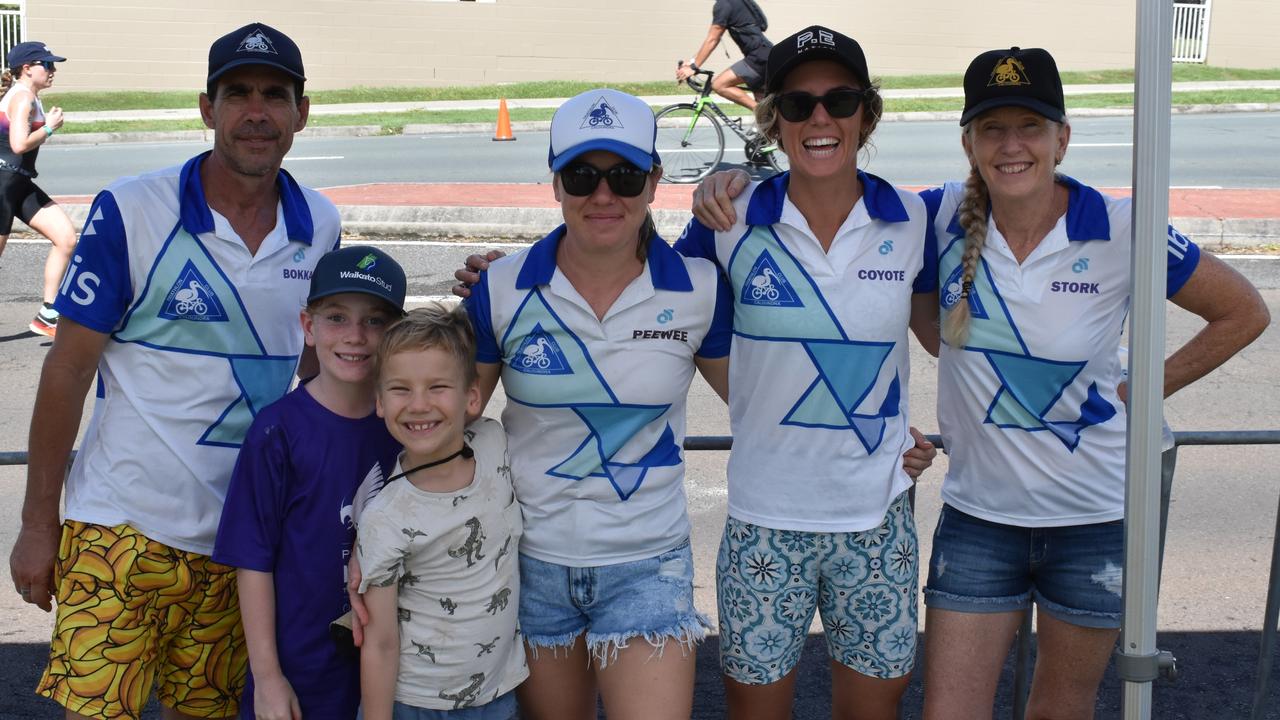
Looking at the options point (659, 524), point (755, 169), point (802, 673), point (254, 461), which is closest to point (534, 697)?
point (659, 524)

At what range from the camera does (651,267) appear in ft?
10.9

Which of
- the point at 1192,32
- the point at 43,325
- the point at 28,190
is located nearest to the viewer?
the point at 43,325

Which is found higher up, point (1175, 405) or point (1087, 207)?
point (1087, 207)

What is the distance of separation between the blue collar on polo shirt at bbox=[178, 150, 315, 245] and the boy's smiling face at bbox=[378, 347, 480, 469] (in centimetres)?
61

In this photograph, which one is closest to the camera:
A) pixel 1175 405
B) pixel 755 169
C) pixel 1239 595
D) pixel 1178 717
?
pixel 1178 717

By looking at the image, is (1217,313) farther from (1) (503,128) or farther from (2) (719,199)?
(1) (503,128)

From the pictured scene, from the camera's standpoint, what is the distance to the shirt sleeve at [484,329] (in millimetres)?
3309

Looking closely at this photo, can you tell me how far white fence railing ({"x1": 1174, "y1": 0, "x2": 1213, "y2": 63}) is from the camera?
109 feet

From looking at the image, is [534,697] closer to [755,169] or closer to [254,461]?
[254,461]

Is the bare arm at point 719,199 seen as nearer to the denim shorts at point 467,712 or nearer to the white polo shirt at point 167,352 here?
the white polo shirt at point 167,352

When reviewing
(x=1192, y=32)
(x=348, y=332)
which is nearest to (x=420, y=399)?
(x=348, y=332)

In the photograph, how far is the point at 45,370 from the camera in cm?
321

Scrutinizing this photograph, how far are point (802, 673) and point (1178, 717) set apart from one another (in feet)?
4.44

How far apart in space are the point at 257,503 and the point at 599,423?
853 mm
